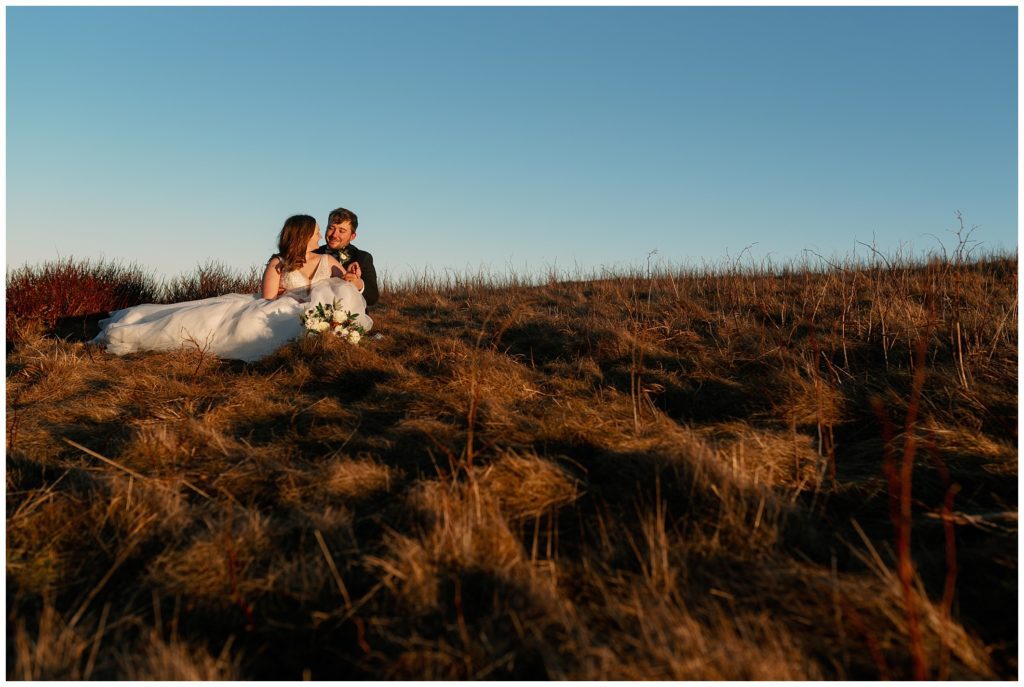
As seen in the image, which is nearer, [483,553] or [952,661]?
[952,661]

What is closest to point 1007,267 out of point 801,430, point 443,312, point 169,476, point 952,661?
point 801,430

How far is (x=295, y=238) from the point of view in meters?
7.04

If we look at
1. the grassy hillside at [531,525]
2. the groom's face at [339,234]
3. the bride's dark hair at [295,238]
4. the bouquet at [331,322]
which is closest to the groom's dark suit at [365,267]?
the groom's face at [339,234]

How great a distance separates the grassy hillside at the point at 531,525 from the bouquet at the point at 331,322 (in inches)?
49.6

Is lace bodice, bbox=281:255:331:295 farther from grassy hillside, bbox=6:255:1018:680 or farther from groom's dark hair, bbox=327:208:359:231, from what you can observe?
grassy hillside, bbox=6:255:1018:680

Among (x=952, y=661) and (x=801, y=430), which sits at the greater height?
(x=801, y=430)

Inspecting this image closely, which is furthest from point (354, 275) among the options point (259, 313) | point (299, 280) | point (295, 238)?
point (259, 313)

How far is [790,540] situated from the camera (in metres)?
2.39

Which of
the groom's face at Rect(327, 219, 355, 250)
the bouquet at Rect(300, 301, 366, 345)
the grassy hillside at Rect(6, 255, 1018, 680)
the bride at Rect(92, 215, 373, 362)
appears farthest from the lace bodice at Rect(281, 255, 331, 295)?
the grassy hillside at Rect(6, 255, 1018, 680)

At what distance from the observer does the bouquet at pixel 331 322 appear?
6.13 metres

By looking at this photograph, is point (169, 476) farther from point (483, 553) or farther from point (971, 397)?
point (971, 397)

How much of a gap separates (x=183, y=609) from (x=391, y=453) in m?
1.41

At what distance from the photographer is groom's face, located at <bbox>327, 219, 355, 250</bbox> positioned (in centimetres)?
745

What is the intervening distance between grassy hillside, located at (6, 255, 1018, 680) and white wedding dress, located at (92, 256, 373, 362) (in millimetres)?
1444
